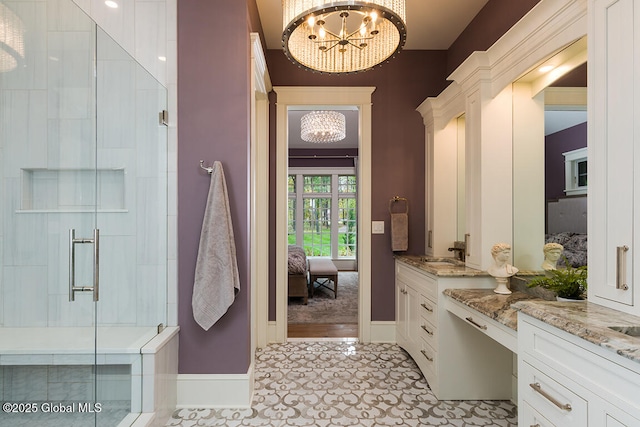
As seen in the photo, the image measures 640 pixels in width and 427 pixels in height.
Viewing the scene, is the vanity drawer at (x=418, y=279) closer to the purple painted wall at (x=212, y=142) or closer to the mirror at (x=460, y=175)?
the mirror at (x=460, y=175)

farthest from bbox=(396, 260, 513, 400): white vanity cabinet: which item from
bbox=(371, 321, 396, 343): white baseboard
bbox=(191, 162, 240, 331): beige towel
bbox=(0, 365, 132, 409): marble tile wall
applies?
bbox=(0, 365, 132, 409): marble tile wall

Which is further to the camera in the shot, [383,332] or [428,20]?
[383,332]

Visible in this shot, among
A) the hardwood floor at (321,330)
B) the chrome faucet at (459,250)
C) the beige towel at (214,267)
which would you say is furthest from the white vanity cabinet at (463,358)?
the beige towel at (214,267)

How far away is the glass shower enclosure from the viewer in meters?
1.47

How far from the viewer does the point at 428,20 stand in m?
2.70

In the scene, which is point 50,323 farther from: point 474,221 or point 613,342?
point 474,221

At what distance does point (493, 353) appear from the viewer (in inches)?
82.4

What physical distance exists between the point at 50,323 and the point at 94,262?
1.15 ft

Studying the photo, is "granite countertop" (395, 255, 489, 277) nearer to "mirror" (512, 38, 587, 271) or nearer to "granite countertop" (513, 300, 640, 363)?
"mirror" (512, 38, 587, 271)

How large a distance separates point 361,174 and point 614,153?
6.72 ft

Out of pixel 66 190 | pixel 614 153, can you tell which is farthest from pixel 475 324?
pixel 66 190

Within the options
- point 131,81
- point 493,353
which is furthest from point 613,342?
point 131,81

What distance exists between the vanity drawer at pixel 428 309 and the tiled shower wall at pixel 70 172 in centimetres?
182

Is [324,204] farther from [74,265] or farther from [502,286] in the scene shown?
[74,265]
